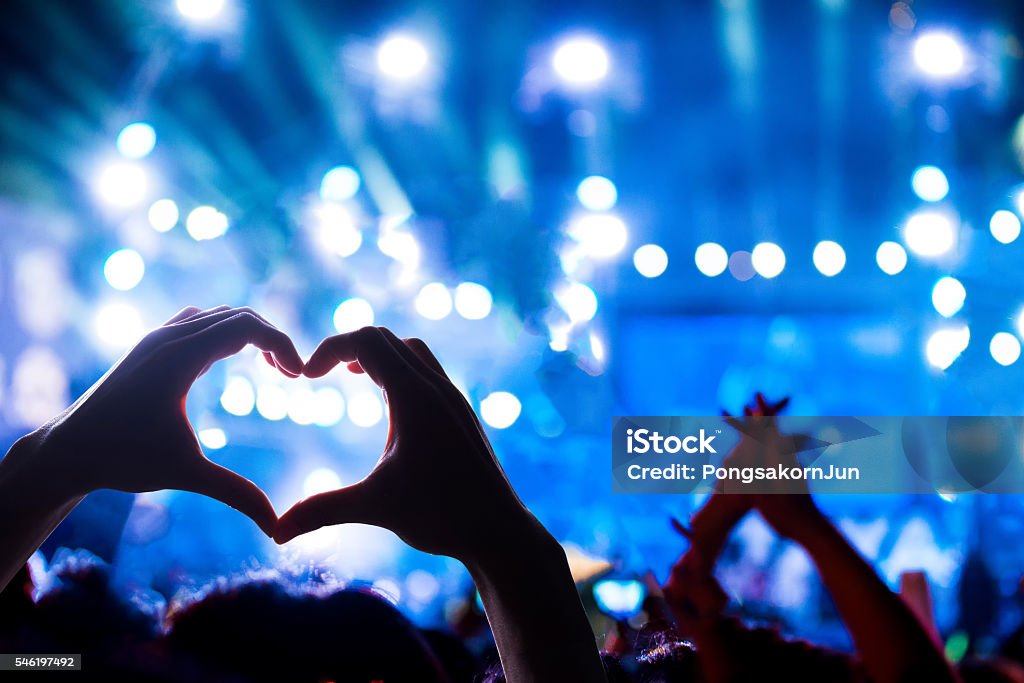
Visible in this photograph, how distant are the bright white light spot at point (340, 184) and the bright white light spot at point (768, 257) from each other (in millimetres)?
1530

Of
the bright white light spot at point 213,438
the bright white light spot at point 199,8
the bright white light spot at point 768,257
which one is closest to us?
the bright white light spot at point 199,8

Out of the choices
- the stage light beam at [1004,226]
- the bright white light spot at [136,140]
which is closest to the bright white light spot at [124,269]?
the bright white light spot at [136,140]

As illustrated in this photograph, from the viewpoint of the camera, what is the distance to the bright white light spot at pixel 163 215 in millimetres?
2229

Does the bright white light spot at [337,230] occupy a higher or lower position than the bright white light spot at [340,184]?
lower

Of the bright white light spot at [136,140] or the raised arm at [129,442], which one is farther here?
the bright white light spot at [136,140]

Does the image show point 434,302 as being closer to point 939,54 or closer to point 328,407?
point 328,407

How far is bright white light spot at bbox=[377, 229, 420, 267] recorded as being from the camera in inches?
94.7

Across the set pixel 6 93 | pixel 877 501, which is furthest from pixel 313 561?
pixel 877 501

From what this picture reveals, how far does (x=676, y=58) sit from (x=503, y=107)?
61cm

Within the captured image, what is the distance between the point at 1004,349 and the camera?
7.98 feet

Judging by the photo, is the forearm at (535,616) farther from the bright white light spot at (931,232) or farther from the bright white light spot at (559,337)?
the bright white light spot at (931,232)

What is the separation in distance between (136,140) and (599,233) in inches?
64.4

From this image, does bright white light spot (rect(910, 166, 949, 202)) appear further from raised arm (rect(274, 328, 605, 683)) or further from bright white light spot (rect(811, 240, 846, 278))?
Result: raised arm (rect(274, 328, 605, 683))

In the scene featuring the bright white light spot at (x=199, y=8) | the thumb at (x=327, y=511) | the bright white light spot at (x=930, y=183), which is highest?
the bright white light spot at (x=199, y=8)
